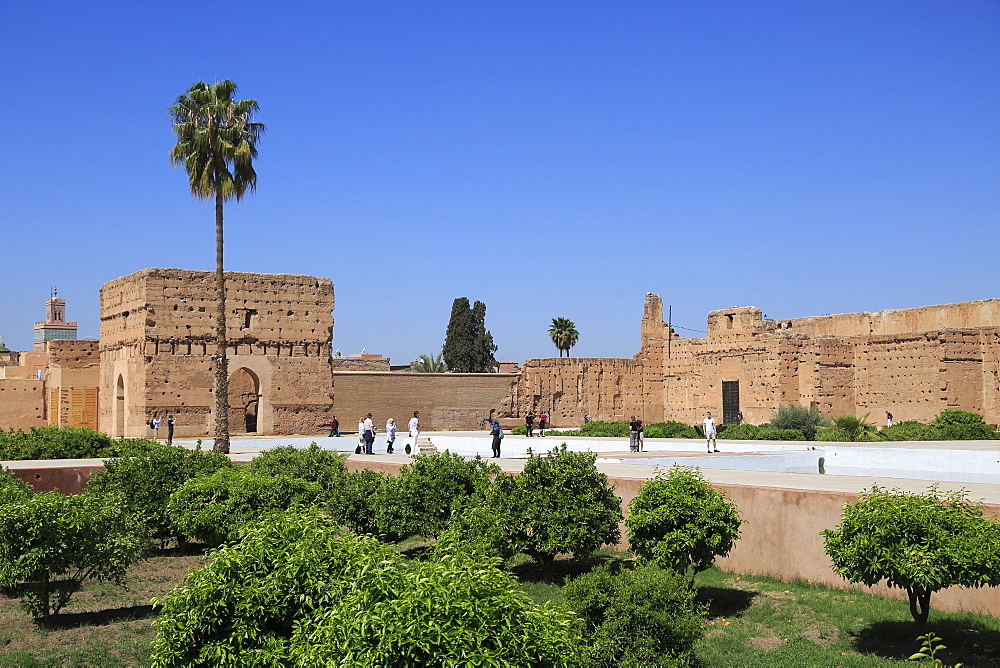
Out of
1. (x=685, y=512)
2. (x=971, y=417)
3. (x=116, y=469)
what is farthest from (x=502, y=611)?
(x=971, y=417)

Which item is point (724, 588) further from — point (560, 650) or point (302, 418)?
point (302, 418)

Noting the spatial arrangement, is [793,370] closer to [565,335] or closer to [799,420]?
[799,420]

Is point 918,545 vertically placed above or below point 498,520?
above

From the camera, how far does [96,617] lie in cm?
1034

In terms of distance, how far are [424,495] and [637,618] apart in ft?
18.5

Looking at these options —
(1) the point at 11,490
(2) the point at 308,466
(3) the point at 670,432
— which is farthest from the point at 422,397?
(1) the point at 11,490

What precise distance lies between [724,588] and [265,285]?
2362 cm

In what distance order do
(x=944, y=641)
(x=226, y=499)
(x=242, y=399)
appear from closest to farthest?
1. (x=944, y=641)
2. (x=226, y=499)
3. (x=242, y=399)

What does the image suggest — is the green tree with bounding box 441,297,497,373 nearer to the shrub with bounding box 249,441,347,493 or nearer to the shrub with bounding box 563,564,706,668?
the shrub with bounding box 249,441,347,493

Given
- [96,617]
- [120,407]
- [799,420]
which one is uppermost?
[120,407]

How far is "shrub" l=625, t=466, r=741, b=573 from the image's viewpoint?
983 centimetres

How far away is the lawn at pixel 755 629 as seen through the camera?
329 inches

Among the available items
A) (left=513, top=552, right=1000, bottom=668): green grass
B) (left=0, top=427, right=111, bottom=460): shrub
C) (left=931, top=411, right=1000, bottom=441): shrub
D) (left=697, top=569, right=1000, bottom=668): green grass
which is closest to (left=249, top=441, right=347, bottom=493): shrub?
(left=513, top=552, right=1000, bottom=668): green grass

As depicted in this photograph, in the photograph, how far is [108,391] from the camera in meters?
33.2
